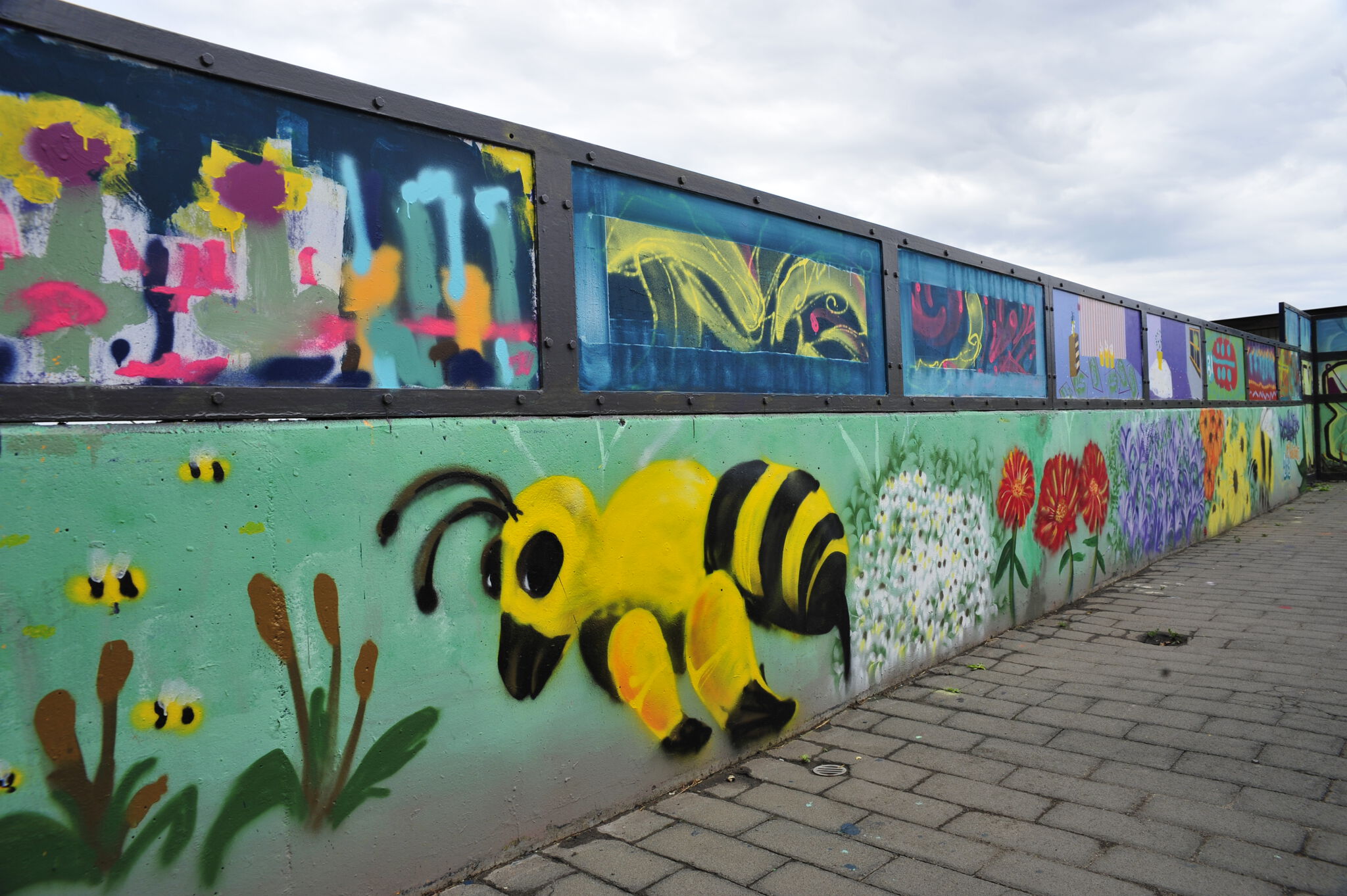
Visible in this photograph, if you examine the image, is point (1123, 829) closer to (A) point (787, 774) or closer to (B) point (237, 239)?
(A) point (787, 774)

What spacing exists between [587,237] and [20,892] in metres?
2.44

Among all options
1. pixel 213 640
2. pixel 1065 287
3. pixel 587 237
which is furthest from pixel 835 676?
pixel 1065 287

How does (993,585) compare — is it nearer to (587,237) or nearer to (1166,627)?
(1166,627)

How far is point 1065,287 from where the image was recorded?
6.68 metres

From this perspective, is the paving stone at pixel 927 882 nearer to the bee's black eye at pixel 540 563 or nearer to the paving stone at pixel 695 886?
the paving stone at pixel 695 886

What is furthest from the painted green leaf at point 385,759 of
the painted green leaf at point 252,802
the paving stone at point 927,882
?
the paving stone at point 927,882

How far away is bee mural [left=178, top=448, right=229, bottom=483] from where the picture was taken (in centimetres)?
204

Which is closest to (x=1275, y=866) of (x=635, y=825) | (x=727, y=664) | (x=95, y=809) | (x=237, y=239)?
(x=727, y=664)

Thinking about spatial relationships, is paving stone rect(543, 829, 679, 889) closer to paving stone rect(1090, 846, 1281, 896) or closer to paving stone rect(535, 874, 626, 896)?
paving stone rect(535, 874, 626, 896)

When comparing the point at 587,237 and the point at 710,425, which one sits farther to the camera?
the point at 710,425

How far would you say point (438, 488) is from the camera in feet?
8.23

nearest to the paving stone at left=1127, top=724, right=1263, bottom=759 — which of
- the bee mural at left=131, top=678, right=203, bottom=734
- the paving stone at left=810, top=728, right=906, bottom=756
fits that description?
the paving stone at left=810, top=728, right=906, bottom=756

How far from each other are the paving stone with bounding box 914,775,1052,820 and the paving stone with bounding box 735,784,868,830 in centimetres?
35

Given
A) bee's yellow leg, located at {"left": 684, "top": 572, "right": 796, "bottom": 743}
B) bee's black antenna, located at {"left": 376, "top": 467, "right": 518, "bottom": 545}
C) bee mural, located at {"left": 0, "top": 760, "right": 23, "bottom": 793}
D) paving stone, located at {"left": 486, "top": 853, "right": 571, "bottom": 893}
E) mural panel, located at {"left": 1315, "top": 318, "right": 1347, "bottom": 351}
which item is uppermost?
mural panel, located at {"left": 1315, "top": 318, "right": 1347, "bottom": 351}
